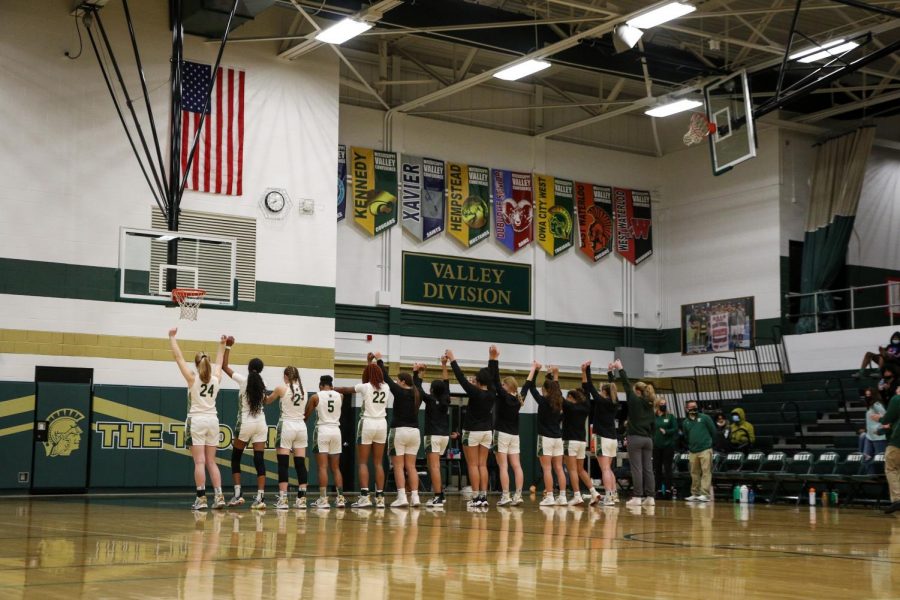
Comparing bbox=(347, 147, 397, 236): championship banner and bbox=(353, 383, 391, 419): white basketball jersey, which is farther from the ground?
bbox=(347, 147, 397, 236): championship banner

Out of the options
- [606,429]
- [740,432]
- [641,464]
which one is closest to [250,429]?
[606,429]

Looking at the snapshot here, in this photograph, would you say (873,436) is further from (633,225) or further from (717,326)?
(633,225)

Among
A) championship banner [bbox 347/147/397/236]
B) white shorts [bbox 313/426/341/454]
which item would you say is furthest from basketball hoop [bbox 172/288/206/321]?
championship banner [bbox 347/147/397/236]

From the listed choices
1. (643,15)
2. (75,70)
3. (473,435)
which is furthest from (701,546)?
(75,70)

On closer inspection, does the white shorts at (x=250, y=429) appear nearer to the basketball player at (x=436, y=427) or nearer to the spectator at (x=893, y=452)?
the basketball player at (x=436, y=427)

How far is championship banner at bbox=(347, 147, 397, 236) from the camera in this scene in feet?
81.7

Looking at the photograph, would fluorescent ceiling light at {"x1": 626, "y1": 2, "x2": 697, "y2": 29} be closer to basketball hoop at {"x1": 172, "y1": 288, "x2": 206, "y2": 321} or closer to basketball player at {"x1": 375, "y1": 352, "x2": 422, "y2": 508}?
basketball player at {"x1": 375, "y1": 352, "x2": 422, "y2": 508}

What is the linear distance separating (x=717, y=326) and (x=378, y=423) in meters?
15.3

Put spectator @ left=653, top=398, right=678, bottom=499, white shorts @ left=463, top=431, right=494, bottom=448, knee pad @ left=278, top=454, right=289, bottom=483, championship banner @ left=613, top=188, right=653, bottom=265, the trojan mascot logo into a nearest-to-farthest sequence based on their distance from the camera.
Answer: knee pad @ left=278, top=454, right=289, bottom=483, white shorts @ left=463, top=431, right=494, bottom=448, the trojan mascot logo, spectator @ left=653, top=398, right=678, bottom=499, championship banner @ left=613, top=188, right=653, bottom=265

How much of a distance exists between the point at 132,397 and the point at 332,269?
495 centimetres

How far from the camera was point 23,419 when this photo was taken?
18828 millimetres

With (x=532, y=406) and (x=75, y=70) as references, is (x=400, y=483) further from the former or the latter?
(x=532, y=406)

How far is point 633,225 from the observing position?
95.6 feet

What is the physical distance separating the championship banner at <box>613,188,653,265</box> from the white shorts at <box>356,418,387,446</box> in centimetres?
1543
